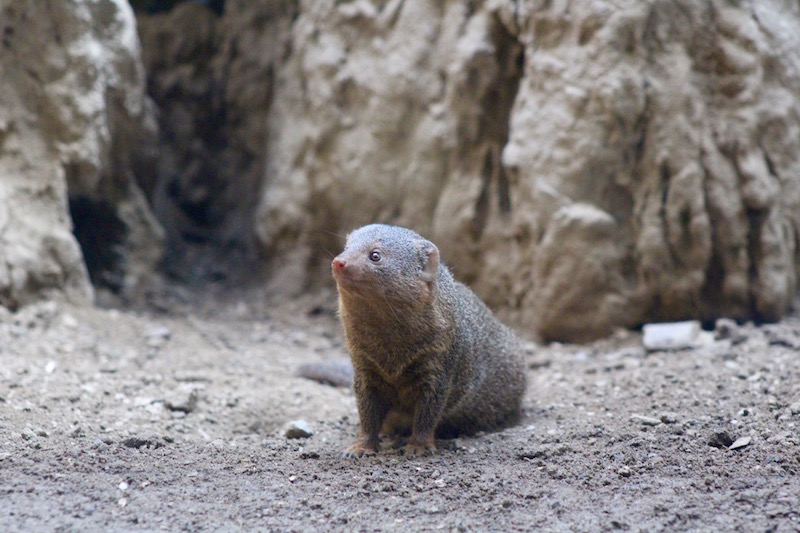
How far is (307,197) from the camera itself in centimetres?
655

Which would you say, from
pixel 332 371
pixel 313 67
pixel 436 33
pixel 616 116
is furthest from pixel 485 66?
pixel 332 371

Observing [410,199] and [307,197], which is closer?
[410,199]

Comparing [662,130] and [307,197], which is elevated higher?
[662,130]

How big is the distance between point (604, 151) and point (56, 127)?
3.75 m

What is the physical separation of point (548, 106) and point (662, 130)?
769 mm

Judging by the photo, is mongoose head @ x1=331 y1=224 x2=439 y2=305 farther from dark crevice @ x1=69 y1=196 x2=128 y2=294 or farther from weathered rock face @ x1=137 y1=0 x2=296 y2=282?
weathered rock face @ x1=137 y1=0 x2=296 y2=282

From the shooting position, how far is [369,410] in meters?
3.60

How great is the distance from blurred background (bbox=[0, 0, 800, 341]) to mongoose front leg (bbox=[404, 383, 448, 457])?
2077 mm

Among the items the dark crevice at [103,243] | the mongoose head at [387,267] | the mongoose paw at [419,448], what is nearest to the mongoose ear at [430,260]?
the mongoose head at [387,267]

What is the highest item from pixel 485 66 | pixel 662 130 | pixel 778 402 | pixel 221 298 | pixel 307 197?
pixel 485 66

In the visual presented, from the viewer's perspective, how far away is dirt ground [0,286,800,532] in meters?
2.61

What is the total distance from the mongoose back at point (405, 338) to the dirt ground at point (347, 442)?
220 mm

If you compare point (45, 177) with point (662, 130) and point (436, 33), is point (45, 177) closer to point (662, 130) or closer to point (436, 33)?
point (436, 33)

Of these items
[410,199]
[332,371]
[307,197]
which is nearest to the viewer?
[332,371]
